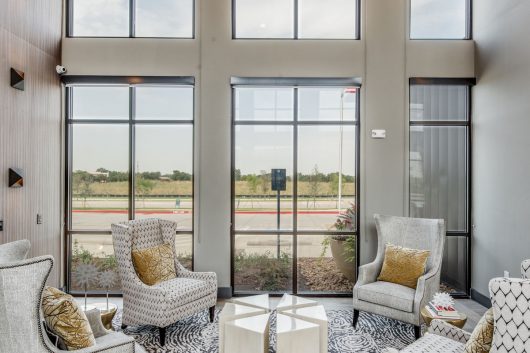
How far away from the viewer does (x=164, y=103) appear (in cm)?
461

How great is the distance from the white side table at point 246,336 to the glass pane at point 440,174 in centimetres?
294

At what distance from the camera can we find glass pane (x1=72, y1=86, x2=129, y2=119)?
4.58 meters

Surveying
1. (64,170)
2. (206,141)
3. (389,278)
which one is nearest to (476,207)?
(389,278)

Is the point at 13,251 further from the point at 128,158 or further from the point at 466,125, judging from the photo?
the point at 466,125

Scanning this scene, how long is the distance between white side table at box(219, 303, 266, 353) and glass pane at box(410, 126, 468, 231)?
2.79 meters

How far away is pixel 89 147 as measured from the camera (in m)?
4.62

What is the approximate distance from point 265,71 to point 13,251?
136 inches

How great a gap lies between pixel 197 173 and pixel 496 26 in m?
4.25

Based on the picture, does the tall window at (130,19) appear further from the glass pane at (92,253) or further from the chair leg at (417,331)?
the chair leg at (417,331)

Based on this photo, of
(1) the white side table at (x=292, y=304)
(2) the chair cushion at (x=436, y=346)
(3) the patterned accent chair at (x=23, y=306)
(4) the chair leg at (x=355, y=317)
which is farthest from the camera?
(4) the chair leg at (x=355, y=317)

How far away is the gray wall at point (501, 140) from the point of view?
11.8 ft

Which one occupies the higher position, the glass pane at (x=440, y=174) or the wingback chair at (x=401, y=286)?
the glass pane at (x=440, y=174)

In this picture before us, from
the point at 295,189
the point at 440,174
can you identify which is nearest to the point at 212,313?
the point at 295,189

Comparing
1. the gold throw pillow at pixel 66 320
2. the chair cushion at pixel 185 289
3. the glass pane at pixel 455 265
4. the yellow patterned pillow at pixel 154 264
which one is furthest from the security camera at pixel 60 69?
the glass pane at pixel 455 265
